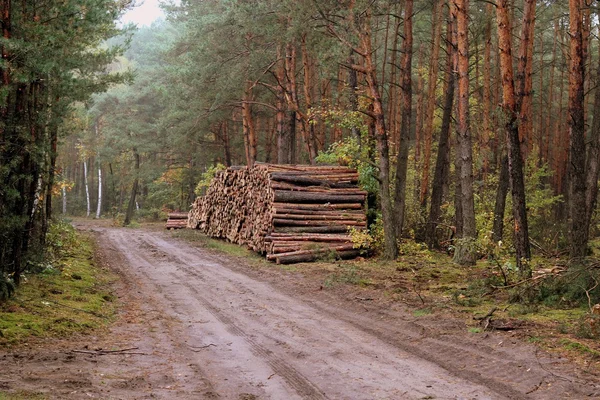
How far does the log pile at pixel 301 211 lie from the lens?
695 inches

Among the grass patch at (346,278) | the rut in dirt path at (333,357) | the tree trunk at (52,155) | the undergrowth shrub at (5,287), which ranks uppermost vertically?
the tree trunk at (52,155)

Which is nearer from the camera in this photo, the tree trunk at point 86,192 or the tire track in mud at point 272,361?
the tire track in mud at point 272,361

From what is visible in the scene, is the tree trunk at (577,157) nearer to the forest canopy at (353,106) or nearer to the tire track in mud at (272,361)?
the forest canopy at (353,106)

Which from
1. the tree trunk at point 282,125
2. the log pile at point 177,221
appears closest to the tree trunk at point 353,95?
the tree trunk at point 282,125

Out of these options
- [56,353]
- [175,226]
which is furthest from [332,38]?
[175,226]

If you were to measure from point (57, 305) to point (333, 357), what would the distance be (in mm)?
4946

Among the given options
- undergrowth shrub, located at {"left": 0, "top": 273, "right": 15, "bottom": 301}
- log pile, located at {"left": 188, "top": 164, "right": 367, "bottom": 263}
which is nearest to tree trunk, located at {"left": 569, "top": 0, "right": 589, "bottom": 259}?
log pile, located at {"left": 188, "top": 164, "right": 367, "bottom": 263}

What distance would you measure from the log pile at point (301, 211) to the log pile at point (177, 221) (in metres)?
14.7

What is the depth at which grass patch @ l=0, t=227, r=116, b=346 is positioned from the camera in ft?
25.4

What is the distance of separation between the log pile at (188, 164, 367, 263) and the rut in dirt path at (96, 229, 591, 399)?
616 centimetres

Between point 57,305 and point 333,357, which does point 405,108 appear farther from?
point 333,357

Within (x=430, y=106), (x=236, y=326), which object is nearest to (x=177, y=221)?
(x=430, y=106)

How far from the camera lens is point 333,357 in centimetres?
704

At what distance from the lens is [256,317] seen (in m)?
9.59
